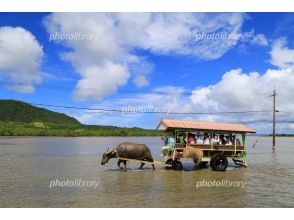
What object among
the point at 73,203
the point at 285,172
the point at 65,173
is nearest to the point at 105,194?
the point at 73,203

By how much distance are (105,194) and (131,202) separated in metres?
1.70

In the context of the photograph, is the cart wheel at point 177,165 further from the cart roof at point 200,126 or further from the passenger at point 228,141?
the passenger at point 228,141

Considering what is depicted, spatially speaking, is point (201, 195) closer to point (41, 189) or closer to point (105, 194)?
point (105, 194)

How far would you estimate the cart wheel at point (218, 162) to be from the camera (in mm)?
19703

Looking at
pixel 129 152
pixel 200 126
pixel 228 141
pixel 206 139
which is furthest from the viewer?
pixel 228 141

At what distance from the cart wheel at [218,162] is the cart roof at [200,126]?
1.40m

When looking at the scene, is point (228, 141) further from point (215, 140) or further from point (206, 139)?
point (206, 139)

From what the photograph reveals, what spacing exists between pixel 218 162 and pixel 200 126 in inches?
90.2

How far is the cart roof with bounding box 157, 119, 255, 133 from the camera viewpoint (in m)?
19.0

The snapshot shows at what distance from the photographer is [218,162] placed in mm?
20062

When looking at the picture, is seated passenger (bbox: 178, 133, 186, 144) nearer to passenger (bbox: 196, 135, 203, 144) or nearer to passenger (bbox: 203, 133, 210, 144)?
passenger (bbox: 196, 135, 203, 144)

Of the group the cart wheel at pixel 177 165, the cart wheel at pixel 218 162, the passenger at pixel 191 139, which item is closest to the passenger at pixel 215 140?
the cart wheel at pixel 218 162

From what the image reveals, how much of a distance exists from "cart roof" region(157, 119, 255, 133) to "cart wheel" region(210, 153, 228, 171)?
140cm

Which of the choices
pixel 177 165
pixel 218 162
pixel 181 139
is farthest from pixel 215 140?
pixel 177 165
